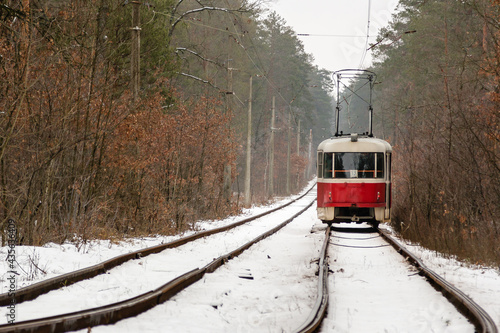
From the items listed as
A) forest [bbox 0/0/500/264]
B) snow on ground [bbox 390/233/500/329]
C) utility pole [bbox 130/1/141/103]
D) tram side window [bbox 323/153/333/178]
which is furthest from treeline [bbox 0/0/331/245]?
snow on ground [bbox 390/233/500/329]

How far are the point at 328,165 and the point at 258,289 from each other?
9753 mm

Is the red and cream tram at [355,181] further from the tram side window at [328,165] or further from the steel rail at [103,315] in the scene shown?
the steel rail at [103,315]

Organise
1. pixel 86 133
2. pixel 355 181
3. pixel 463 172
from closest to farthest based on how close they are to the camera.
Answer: pixel 86 133 < pixel 463 172 < pixel 355 181

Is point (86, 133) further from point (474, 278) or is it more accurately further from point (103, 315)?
point (474, 278)

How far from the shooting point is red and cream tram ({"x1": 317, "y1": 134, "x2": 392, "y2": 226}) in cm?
1650

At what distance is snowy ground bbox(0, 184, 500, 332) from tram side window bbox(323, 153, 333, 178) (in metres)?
5.06

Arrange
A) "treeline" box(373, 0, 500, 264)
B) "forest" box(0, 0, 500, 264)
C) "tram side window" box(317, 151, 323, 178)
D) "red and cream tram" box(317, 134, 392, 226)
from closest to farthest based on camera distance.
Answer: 1. "forest" box(0, 0, 500, 264)
2. "treeline" box(373, 0, 500, 264)
3. "red and cream tram" box(317, 134, 392, 226)
4. "tram side window" box(317, 151, 323, 178)

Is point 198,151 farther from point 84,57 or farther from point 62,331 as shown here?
point 62,331

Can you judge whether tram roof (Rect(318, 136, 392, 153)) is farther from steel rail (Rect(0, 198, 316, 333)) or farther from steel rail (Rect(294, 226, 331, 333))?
steel rail (Rect(0, 198, 316, 333))

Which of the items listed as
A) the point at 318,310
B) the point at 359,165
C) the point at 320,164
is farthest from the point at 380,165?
the point at 318,310

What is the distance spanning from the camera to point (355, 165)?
54.8ft

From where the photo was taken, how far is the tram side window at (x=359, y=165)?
16.6m

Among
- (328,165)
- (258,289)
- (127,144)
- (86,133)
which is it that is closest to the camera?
(258,289)

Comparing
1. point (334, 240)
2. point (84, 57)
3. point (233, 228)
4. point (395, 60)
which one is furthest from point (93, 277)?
point (395, 60)
